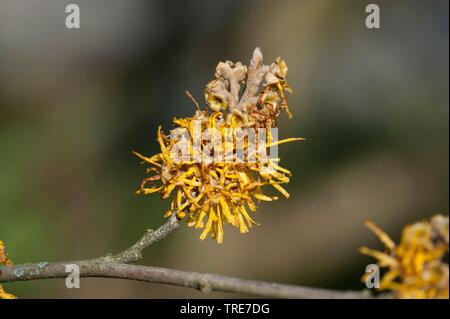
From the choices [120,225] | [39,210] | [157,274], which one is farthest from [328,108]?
[157,274]

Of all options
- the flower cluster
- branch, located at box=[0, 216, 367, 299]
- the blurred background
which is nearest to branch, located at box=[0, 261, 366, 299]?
branch, located at box=[0, 216, 367, 299]

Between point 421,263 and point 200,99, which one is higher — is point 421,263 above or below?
below

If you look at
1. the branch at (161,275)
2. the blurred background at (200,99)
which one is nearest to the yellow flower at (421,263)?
the branch at (161,275)

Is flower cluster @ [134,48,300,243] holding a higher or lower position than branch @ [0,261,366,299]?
higher

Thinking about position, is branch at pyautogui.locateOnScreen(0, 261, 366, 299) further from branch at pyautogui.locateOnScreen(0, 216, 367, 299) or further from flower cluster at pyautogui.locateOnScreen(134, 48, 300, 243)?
flower cluster at pyautogui.locateOnScreen(134, 48, 300, 243)

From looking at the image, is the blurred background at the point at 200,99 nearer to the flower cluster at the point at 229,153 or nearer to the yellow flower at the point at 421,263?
the flower cluster at the point at 229,153

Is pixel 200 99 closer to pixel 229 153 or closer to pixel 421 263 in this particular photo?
pixel 229 153

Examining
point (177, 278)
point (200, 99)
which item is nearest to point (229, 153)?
point (177, 278)
